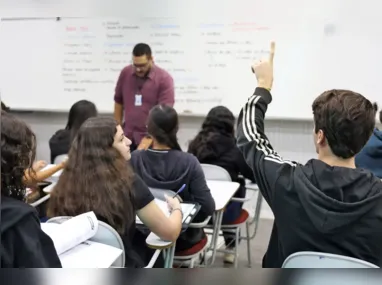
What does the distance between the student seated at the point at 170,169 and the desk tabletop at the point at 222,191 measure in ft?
0.30

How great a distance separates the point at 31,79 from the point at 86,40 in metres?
0.62

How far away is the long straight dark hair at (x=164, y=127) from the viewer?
2.04m

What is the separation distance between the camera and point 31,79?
3844 millimetres

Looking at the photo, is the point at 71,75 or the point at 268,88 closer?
the point at 268,88

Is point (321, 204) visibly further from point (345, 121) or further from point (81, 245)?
point (81, 245)

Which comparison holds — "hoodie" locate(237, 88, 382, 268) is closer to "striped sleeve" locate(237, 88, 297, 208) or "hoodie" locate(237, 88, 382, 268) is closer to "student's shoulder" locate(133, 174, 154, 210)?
"striped sleeve" locate(237, 88, 297, 208)

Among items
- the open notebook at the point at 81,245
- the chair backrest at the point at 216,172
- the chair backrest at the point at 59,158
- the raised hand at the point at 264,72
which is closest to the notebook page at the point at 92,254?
the open notebook at the point at 81,245

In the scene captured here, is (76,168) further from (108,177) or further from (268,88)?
(268,88)

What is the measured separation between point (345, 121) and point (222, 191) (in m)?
1.19

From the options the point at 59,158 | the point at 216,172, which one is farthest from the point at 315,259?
the point at 59,158

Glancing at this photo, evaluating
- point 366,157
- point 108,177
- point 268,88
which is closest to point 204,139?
point 366,157

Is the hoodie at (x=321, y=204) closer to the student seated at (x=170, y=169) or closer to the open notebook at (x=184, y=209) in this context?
the open notebook at (x=184, y=209)

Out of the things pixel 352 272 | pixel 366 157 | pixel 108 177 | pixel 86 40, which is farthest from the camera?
pixel 86 40

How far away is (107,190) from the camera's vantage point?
1.51 meters
